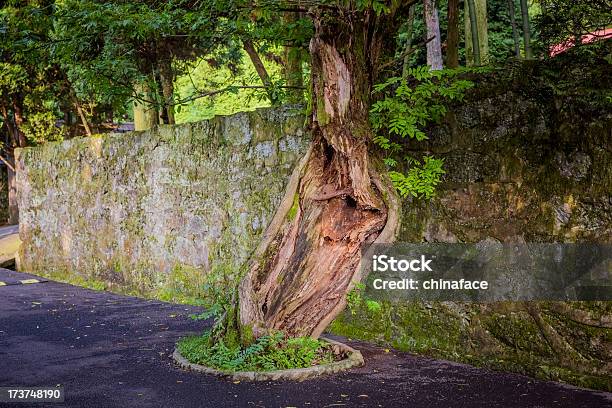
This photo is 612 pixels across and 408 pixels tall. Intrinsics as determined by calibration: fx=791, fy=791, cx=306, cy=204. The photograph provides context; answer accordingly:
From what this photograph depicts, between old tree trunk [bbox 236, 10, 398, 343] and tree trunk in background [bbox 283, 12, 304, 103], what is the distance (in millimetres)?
1911

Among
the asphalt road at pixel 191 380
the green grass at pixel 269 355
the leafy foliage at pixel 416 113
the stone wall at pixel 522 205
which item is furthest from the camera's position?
the leafy foliage at pixel 416 113

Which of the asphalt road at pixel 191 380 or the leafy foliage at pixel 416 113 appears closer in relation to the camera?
the asphalt road at pixel 191 380

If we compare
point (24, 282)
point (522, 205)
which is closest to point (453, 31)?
point (522, 205)

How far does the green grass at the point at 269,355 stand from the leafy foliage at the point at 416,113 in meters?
1.64

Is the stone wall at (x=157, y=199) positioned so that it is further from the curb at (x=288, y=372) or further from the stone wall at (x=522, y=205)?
the curb at (x=288, y=372)

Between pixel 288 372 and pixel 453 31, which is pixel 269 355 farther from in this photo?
pixel 453 31

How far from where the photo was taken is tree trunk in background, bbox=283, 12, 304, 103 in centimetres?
912

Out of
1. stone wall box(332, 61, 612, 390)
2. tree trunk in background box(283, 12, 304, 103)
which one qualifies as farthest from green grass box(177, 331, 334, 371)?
tree trunk in background box(283, 12, 304, 103)

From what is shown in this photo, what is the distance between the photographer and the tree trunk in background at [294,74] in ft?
29.9

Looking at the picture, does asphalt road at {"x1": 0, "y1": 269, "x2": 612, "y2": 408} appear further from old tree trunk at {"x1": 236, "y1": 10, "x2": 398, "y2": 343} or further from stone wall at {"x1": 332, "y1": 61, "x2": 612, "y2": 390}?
old tree trunk at {"x1": 236, "y1": 10, "x2": 398, "y2": 343}

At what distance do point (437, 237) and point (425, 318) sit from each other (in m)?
0.73

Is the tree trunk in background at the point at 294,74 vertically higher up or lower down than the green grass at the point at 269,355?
higher up

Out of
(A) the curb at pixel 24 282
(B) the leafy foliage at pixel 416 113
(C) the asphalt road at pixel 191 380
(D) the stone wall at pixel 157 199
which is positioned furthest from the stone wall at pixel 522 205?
(A) the curb at pixel 24 282

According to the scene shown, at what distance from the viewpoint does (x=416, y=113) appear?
6895 mm
